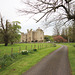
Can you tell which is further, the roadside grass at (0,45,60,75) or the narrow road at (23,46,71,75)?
the roadside grass at (0,45,60,75)

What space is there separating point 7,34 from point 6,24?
419 centimetres

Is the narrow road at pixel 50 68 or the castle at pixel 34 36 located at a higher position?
the castle at pixel 34 36

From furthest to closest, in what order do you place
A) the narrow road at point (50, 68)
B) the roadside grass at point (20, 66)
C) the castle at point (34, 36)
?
1. the castle at point (34, 36)
2. the roadside grass at point (20, 66)
3. the narrow road at point (50, 68)

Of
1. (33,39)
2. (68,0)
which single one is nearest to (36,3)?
(68,0)

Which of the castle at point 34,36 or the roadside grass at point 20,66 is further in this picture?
the castle at point 34,36

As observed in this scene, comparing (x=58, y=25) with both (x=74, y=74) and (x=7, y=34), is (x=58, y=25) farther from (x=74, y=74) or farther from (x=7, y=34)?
(x=7, y=34)

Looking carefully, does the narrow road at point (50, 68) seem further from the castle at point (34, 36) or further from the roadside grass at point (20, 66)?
the castle at point (34, 36)

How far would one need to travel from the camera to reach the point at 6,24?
27094 mm

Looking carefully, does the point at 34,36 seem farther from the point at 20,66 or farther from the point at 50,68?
Result: the point at 50,68

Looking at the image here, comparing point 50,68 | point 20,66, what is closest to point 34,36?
point 20,66

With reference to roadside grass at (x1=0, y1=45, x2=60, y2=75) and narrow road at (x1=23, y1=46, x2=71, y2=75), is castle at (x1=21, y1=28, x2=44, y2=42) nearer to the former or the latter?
roadside grass at (x1=0, y1=45, x2=60, y2=75)

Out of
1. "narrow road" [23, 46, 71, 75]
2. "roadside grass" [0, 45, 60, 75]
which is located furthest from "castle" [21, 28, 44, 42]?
"narrow road" [23, 46, 71, 75]

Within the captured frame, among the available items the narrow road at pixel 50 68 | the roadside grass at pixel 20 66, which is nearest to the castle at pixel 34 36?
the roadside grass at pixel 20 66

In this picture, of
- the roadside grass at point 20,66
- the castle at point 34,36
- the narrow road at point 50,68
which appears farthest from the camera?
the castle at point 34,36
